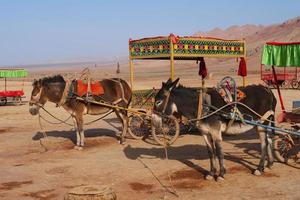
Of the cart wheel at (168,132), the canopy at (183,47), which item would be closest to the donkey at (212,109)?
the cart wheel at (168,132)

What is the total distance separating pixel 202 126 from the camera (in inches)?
390

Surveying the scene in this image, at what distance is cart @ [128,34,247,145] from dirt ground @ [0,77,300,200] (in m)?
0.58

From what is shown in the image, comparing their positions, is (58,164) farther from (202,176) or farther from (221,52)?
(221,52)

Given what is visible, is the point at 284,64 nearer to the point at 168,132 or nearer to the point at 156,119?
the point at 156,119

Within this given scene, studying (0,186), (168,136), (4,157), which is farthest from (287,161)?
(4,157)

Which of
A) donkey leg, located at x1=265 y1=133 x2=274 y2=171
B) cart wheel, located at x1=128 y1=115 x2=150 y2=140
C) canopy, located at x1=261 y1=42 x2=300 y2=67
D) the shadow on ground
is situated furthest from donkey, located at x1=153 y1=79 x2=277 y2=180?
the shadow on ground

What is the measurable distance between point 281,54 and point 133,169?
195 inches

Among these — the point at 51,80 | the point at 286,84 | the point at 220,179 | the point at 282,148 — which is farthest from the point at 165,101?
the point at 286,84

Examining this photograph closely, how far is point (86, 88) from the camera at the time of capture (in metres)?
14.4

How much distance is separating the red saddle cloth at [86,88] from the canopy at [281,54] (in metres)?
6.11

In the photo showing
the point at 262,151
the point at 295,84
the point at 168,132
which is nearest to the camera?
the point at 262,151

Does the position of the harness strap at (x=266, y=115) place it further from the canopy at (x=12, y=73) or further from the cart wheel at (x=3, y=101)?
the canopy at (x=12, y=73)

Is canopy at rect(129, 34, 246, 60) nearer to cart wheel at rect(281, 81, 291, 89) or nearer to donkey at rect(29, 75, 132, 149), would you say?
donkey at rect(29, 75, 132, 149)

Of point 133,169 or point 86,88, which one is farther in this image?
point 86,88
